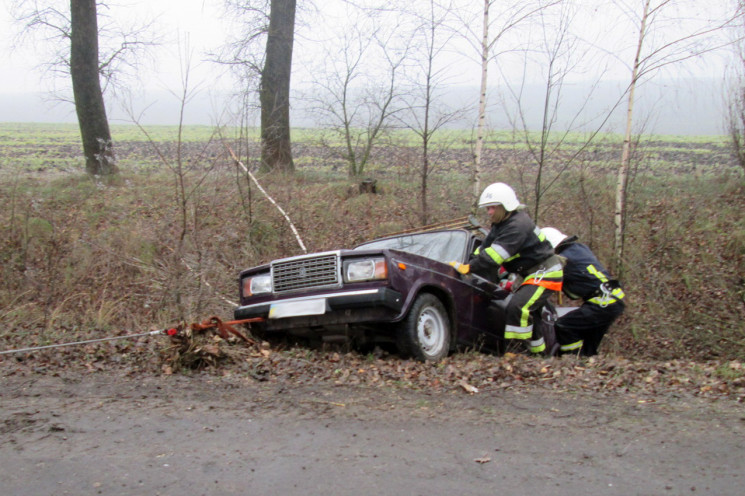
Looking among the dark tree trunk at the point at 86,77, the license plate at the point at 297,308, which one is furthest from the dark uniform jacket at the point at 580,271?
the dark tree trunk at the point at 86,77

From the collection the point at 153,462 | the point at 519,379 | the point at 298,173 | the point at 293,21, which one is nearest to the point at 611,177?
the point at 298,173

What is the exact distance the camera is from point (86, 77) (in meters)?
14.5

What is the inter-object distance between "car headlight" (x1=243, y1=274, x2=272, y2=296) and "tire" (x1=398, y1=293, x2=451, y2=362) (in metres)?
1.40

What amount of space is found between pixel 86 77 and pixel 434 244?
1122 cm

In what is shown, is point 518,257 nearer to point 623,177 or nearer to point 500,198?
point 500,198

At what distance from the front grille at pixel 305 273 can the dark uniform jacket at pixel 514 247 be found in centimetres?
138

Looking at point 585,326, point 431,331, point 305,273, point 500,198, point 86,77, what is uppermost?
point 86,77

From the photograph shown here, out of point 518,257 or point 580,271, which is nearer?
point 518,257

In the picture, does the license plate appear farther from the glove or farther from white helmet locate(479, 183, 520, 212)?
white helmet locate(479, 183, 520, 212)

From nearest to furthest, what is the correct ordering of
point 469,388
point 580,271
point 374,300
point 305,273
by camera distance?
point 469,388 → point 374,300 → point 305,273 → point 580,271

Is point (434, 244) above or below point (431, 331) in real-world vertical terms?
above

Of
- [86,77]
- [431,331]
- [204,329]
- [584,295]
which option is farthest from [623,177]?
[86,77]

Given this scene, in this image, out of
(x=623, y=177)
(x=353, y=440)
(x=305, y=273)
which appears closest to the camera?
(x=353, y=440)

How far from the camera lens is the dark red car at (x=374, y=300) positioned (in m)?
5.36
